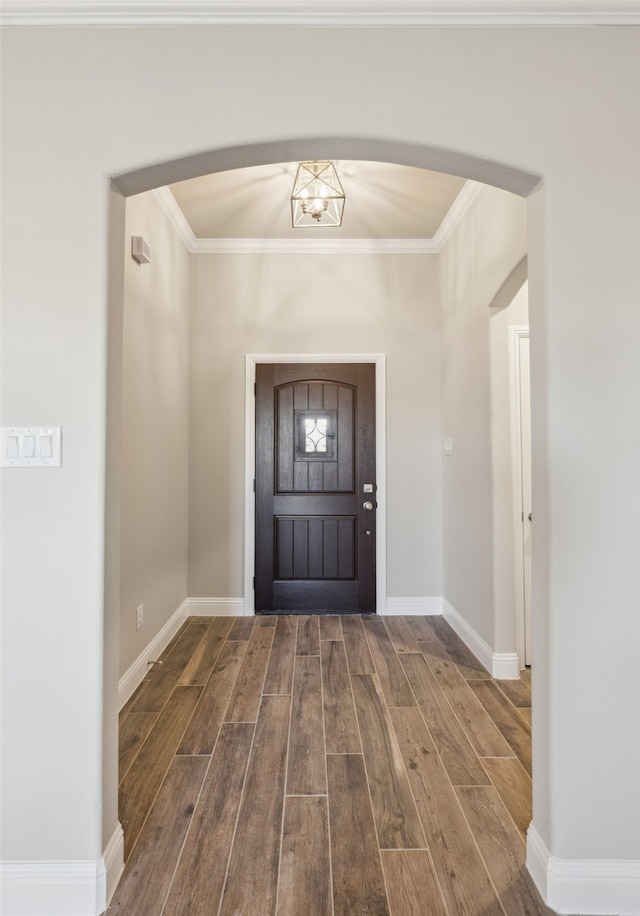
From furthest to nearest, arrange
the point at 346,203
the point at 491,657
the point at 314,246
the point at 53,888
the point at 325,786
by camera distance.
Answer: the point at 314,246 → the point at 346,203 → the point at 491,657 → the point at 325,786 → the point at 53,888

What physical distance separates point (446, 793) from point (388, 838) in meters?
0.34

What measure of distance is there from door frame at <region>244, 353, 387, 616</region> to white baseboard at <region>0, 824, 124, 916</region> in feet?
8.10

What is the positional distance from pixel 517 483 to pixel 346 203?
2125 millimetres

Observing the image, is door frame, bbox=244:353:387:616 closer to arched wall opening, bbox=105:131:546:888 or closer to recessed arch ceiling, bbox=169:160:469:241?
recessed arch ceiling, bbox=169:160:469:241

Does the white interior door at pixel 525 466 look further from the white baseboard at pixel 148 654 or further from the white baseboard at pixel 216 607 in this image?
the white baseboard at pixel 148 654

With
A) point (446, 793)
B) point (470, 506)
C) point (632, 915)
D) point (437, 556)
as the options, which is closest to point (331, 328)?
point (470, 506)

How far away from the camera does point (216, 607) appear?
3898mm

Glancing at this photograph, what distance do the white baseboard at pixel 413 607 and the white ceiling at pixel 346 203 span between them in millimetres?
2845

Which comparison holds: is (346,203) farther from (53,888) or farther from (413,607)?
(53,888)

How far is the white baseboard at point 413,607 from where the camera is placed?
3.91 m

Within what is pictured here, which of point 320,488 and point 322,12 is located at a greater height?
point 322,12

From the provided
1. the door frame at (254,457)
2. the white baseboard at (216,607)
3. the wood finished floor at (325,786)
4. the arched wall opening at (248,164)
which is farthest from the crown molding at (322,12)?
the white baseboard at (216,607)

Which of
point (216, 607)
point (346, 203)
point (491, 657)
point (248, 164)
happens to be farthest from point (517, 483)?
point (216, 607)

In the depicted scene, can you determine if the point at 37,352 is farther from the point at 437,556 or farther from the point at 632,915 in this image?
the point at 437,556
